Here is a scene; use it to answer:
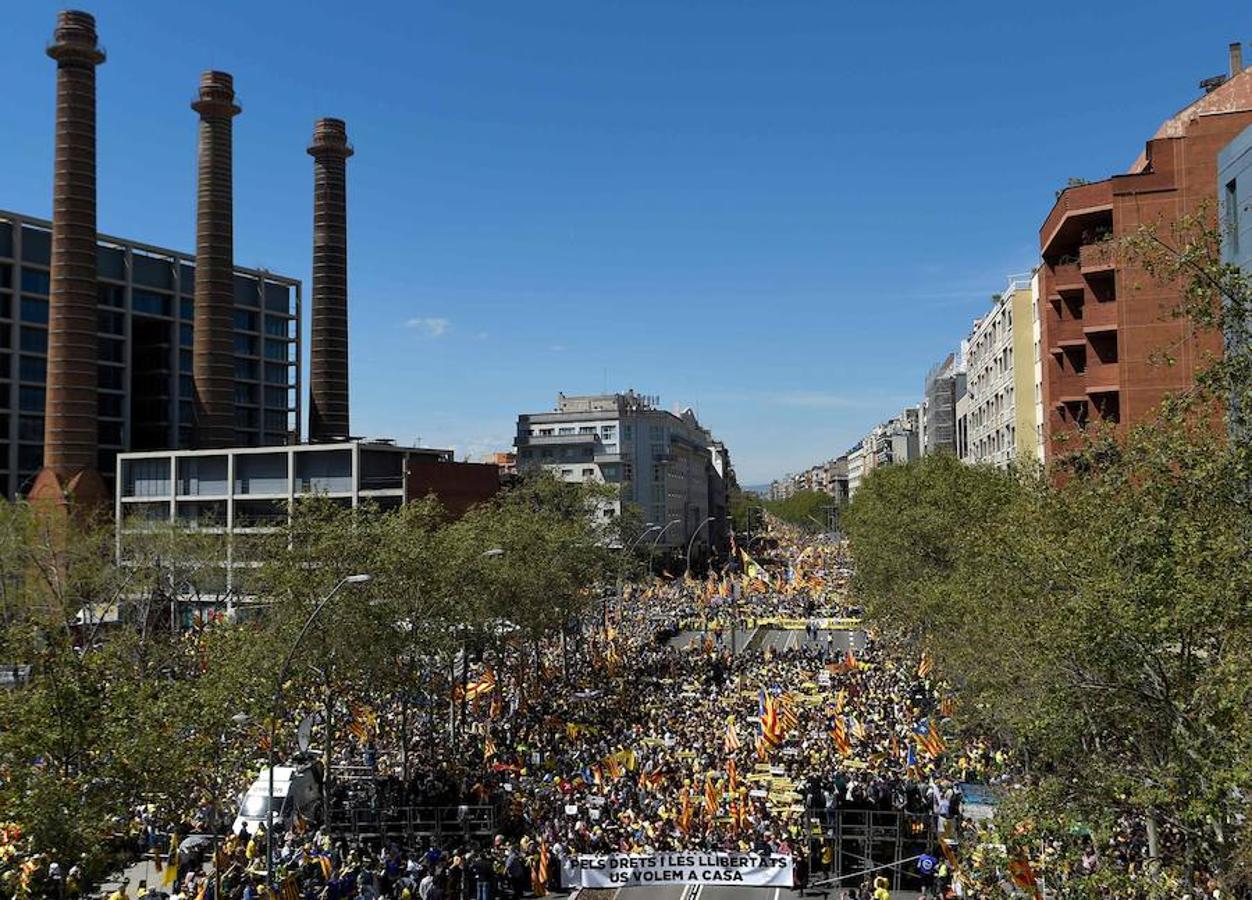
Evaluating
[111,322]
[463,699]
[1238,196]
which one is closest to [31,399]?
[111,322]

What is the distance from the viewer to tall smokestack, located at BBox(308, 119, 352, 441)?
3553 inches

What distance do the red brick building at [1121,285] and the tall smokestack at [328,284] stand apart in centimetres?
6098

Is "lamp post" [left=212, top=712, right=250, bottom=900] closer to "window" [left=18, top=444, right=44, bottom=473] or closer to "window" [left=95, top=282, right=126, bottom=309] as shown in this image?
"window" [left=18, top=444, right=44, bottom=473]

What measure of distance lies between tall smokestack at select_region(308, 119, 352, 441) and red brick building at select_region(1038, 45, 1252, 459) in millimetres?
60977

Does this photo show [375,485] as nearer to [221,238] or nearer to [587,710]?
[221,238]

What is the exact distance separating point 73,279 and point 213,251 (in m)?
11.0

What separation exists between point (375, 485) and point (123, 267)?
1699 inches

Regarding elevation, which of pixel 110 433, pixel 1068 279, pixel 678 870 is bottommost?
pixel 678 870

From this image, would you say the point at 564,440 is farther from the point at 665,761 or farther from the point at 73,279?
the point at 665,761

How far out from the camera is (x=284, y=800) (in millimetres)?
28312

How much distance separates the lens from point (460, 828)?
2566 cm

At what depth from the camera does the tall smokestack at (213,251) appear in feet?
265

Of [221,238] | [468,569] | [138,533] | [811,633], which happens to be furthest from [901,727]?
[221,238]

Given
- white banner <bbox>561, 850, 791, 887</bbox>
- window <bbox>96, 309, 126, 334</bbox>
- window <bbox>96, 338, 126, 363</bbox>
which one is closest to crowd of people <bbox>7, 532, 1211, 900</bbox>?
white banner <bbox>561, 850, 791, 887</bbox>
